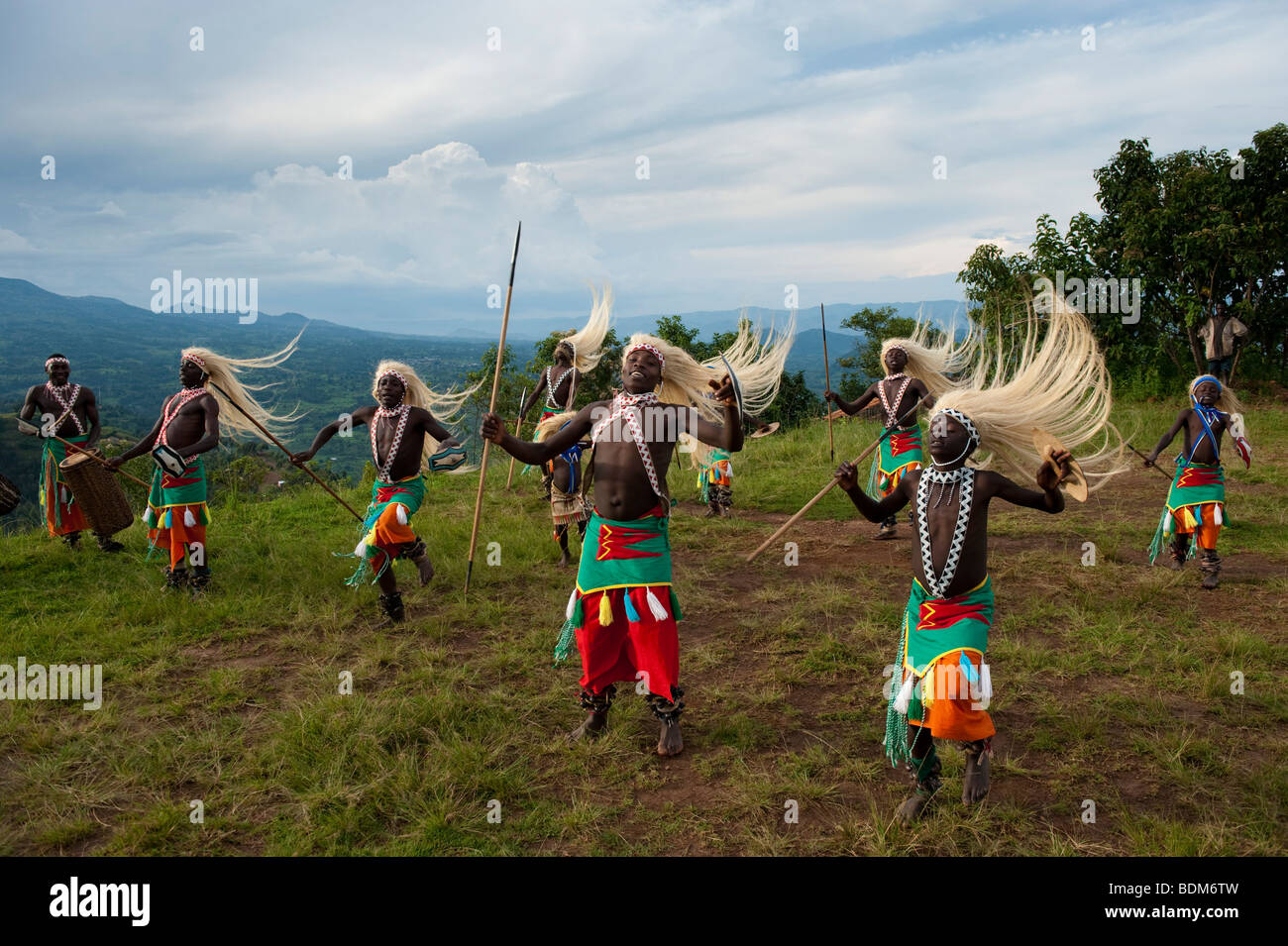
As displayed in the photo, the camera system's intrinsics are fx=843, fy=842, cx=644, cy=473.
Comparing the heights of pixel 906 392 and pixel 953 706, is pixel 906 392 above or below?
above

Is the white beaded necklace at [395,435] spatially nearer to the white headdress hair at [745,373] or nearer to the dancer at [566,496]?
the dancer at [566,496]

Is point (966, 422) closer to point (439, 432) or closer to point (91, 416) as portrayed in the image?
point (439, 432)

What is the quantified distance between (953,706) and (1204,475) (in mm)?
5113

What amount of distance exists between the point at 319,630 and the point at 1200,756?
18.4 feet

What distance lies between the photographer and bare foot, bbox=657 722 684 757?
4.38 metres

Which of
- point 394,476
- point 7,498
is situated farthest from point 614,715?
point 7,498

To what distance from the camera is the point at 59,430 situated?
26.9 feet

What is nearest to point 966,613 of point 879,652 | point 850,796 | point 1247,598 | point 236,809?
point 850,796

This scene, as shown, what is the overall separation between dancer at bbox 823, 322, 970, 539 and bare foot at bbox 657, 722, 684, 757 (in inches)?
163

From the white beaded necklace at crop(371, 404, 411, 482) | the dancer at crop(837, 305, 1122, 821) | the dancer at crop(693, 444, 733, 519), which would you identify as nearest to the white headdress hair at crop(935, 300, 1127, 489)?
the dancer at crop(837, 305, 1122, 821)

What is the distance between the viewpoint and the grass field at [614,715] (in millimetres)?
3693

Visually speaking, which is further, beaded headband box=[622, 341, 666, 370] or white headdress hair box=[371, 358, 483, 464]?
white headdress hair box=[371, 358, 483, 464]

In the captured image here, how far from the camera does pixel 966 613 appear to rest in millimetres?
3699

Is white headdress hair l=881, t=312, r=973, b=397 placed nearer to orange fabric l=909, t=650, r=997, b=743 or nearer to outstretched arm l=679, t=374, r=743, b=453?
outstretched arm l=679, t=374, r=743, b=453
